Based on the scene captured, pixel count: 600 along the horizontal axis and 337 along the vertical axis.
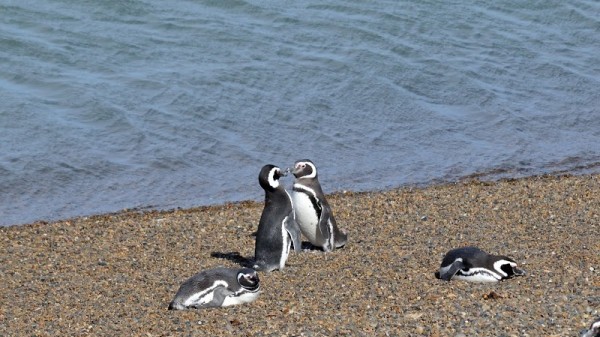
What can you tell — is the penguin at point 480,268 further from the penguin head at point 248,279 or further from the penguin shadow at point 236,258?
the penguin shadow at point 236,258

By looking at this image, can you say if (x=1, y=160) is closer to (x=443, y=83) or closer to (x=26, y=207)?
(x=26, y=207)

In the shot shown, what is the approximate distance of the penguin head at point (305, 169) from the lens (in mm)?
10508

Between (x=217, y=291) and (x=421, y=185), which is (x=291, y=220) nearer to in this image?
(x=217, y=291)

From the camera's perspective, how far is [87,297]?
354 inches

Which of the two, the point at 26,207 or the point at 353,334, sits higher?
the point at 353,334

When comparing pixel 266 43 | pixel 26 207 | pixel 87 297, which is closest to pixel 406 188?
pixel 26 207

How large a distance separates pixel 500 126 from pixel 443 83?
84.4 inches

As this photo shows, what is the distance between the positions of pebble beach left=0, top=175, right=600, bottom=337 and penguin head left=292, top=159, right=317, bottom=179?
66cm

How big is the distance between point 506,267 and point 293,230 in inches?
74.8

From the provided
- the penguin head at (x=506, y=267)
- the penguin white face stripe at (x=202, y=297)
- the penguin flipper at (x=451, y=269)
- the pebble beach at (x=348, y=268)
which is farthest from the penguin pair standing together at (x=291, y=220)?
the penguin head at (x=506, y=267)

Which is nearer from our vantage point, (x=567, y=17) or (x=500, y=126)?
(x=500, y=126)

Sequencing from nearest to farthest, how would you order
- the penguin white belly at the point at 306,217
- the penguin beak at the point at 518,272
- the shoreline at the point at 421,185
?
the penguin beak at the point at 518,272 → the penguin white belly at the point at 306,217 → the shoreline at the point at 421,185

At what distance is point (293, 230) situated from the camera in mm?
9875

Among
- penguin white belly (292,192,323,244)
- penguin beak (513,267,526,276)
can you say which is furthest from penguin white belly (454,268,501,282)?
penguin white belly (292,192,323,244)
